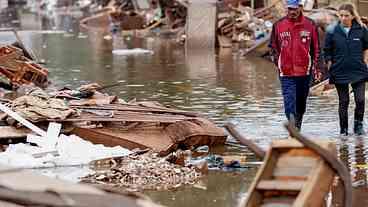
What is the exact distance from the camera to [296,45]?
10.7m

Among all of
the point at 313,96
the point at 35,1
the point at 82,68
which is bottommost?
the point at 35,1

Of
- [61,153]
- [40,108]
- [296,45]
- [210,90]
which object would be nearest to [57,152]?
[61,153]

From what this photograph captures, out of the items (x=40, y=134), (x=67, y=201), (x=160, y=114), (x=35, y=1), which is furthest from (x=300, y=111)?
(x=35, y=1)

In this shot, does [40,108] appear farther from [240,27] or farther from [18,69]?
[240,27]

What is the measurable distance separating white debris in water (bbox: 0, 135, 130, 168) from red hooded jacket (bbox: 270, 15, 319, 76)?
2.22m

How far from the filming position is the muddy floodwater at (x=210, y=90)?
873cm

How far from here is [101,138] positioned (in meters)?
10.2

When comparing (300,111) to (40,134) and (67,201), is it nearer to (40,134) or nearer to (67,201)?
(40,134)

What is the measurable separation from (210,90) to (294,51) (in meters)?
6.28

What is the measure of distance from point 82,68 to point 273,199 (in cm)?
1834

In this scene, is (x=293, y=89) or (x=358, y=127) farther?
(x=358, y=127)

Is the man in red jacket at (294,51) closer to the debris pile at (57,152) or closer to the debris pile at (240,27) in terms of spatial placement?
the debris pile at (57,152)

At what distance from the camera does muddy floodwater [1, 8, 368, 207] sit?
873 centimetres

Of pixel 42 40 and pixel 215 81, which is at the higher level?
pixel 215 81
